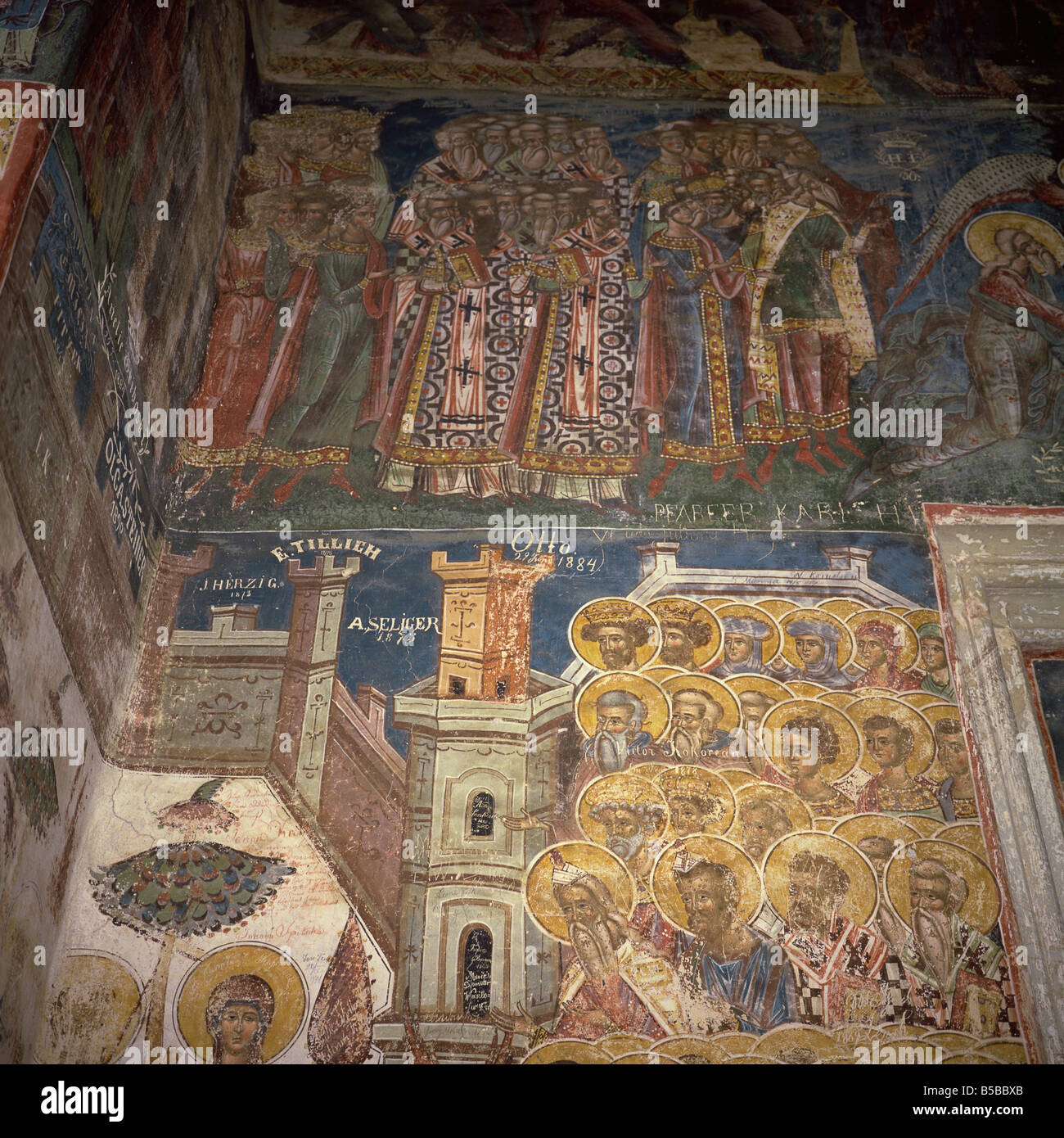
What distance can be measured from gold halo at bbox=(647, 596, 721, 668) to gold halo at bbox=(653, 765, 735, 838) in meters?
0.70

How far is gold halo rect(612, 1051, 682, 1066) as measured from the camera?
5820 millimetres

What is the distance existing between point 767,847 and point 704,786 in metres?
0.44

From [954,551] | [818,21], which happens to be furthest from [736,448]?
[818,21]

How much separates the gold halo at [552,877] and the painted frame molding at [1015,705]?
6.06 ft

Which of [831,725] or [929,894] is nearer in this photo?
[929,894]

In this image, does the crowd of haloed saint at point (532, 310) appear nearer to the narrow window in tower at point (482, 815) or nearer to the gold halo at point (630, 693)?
the gold halo at point (630, 693)

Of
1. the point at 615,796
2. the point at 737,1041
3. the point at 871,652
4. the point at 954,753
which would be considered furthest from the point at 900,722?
the point at 737,1041

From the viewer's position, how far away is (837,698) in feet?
22.8

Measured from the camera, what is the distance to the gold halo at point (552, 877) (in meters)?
6.22

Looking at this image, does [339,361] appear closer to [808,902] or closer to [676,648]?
[676,648]

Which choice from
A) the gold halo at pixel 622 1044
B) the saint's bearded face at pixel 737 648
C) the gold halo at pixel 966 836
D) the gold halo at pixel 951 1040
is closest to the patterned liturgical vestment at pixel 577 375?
the saint's bearded face at pixel 737 648
